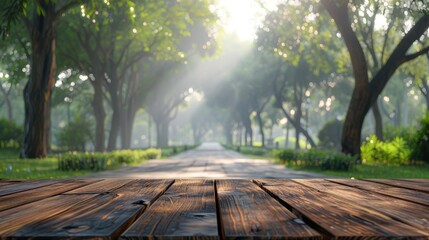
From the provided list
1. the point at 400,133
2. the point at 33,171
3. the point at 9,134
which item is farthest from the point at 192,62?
the point at 33,171

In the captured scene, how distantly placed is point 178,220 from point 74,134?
31.3 metres

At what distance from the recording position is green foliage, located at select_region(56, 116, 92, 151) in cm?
3116

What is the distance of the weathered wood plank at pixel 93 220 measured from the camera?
129cm

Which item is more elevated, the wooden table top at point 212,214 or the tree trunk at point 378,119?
the tree trunk at point 378,119

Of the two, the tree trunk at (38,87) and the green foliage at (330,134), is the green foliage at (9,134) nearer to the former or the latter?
the tree trunk at (38,87)

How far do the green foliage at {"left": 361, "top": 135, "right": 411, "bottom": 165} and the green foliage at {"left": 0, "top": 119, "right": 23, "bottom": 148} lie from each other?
2076 centimetres

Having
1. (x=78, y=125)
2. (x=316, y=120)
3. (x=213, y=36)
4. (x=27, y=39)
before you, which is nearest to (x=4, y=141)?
(x=78, y=125)

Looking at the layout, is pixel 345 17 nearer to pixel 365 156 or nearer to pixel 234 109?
pixel 365 156

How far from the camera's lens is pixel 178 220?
4.98 ft

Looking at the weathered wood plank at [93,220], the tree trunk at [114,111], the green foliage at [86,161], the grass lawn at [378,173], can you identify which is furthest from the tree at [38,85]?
the weathered wood plank at [93,220]

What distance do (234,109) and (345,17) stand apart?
134 ft

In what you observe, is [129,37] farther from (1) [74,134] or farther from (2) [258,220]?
(2) [258,220]

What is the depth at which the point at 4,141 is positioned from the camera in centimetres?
2806

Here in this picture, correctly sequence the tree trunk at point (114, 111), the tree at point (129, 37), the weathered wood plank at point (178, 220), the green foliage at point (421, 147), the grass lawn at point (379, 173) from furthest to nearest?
1. the tree trunk at point (114, 111)
2. the tree at point (129, 37)
3. the green foliage at point (421, 147)
4. the grass lawn at point (379, 173)
5. the weathered wood plank at point (178, 220)
